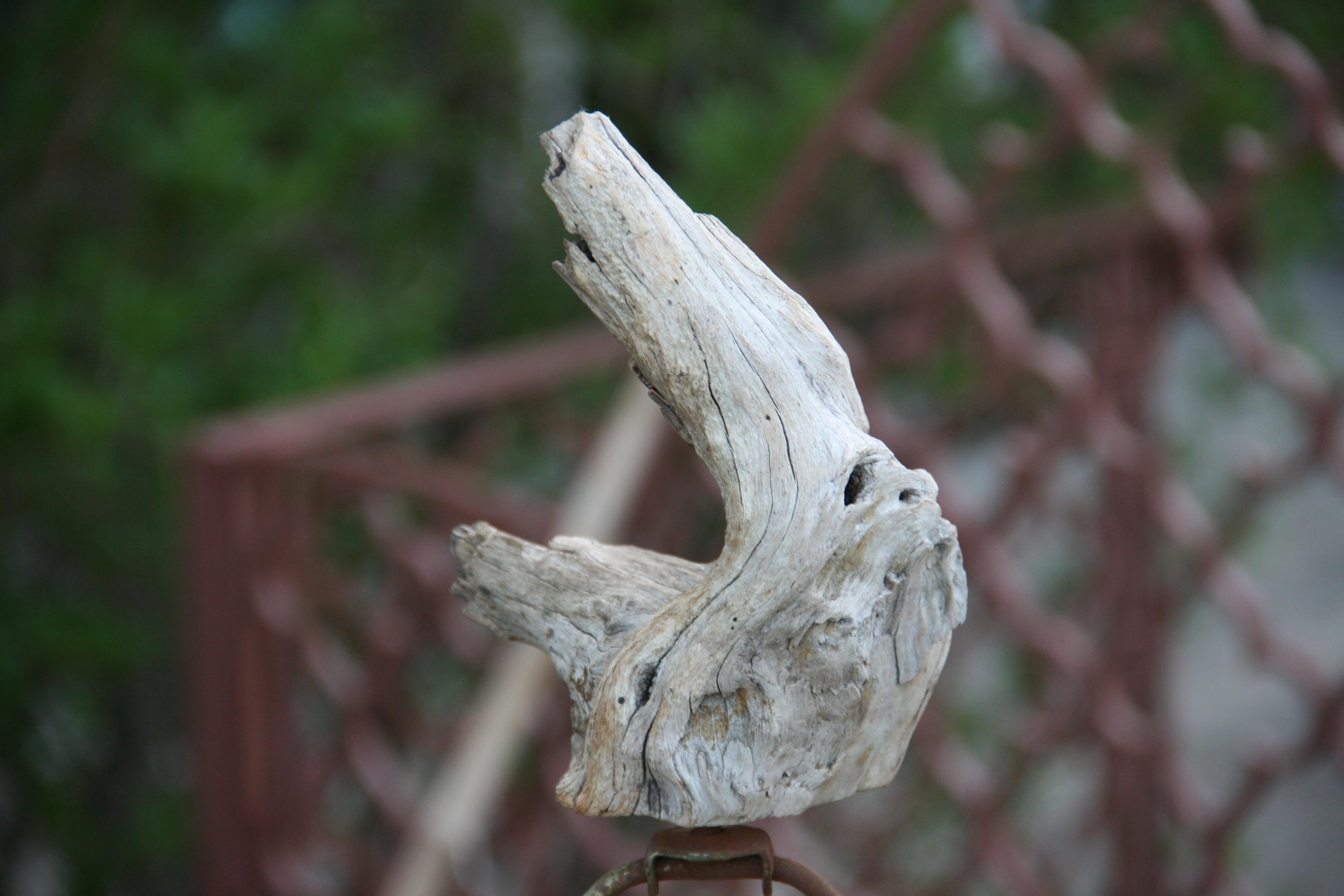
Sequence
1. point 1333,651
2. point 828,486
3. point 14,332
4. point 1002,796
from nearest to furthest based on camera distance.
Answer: point 828,486 < point 1002,796 < point 14,332 < point 1333,651

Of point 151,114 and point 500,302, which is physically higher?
point 151,114

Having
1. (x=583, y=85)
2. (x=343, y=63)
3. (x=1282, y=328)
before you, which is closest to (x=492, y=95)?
(x=583, y=85)

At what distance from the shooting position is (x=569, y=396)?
164 centimetres

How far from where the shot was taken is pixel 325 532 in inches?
63.9

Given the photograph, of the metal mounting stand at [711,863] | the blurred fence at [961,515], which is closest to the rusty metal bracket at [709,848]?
the metal mounting stand at [711,863]

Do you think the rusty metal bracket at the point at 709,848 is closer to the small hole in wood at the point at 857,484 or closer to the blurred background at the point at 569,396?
Result: the small hole in wood at the point at 857,484

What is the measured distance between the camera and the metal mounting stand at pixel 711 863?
0.36 m

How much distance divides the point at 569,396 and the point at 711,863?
1.30 m

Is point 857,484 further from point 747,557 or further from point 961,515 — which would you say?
point 961,515

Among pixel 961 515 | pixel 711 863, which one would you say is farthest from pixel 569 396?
pixel 711 863

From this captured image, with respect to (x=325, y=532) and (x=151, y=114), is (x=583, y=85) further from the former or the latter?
(x=325, y=532)

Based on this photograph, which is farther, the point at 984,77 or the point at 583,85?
the point at 583,85

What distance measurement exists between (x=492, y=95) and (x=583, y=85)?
149 mm

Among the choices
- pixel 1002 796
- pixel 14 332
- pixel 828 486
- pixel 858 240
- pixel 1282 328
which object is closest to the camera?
pixel 828 486
